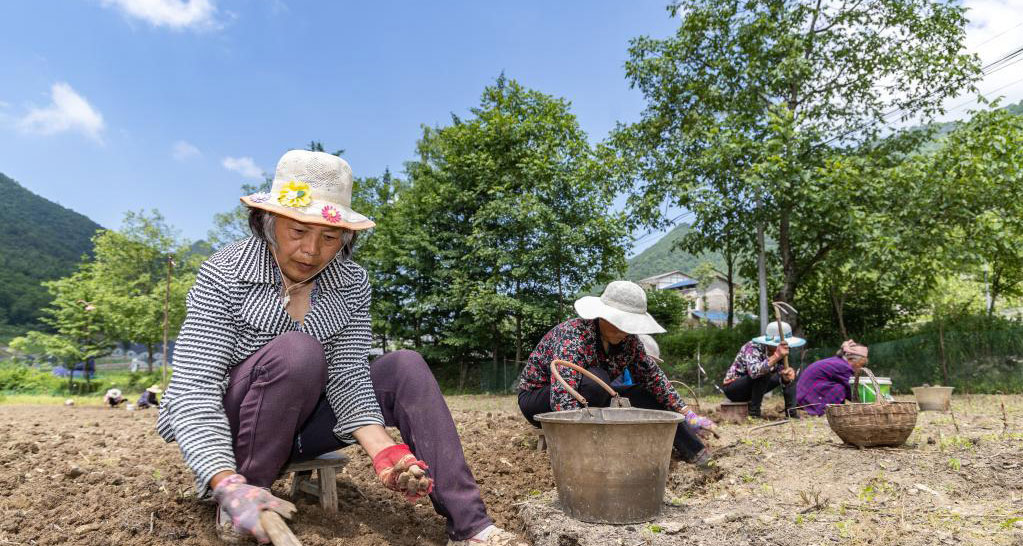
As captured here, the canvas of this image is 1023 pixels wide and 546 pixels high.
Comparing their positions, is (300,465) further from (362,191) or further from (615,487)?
(362,191)

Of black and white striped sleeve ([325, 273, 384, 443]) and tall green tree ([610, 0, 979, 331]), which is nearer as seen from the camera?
black and white striped sleeve ([325, 273, 384, 443])

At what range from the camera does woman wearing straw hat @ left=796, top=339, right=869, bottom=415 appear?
6.03 m

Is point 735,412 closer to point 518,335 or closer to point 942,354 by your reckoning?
point 942,354

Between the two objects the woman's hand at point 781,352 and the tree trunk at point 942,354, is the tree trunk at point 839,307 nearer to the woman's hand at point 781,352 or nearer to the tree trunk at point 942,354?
the tree trunk at point 942,354

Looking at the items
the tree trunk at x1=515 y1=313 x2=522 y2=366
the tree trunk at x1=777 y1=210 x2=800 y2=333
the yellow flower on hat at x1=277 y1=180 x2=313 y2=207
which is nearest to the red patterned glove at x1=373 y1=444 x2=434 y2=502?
the yellow flower on hat at x1=277 y1=180 x2=313 y2=207

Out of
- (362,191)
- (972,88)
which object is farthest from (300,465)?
(362,191)

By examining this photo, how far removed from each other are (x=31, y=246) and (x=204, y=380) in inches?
4053

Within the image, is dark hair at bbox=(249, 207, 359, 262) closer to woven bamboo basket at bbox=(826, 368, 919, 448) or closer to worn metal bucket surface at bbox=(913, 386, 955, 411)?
woven bamboo basket at bbox=(826, 368, 919, 448)

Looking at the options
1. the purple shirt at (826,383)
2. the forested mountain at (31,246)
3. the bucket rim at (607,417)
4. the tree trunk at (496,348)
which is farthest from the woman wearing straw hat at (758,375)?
the forested mountain at (31,246)

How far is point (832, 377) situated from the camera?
609 centimetres

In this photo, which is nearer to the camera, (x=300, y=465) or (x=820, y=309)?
(x=300, y=465)

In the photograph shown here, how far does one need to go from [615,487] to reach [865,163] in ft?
39.3

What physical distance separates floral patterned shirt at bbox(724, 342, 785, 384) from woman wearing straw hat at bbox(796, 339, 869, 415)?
38 centimetres

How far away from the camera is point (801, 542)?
7.73 feet
